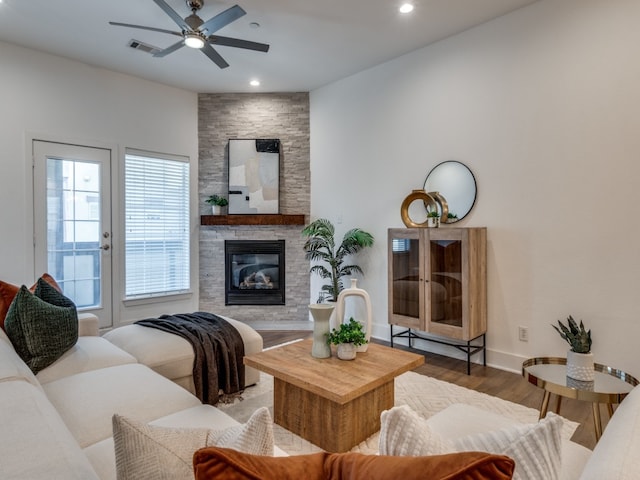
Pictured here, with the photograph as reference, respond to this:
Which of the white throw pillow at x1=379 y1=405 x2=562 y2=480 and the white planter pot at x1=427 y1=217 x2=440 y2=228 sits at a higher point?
the white planter pot at x1=427 y1=217 x2=440 y2=228

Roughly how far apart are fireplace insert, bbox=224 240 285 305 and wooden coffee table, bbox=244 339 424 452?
267 centimetres

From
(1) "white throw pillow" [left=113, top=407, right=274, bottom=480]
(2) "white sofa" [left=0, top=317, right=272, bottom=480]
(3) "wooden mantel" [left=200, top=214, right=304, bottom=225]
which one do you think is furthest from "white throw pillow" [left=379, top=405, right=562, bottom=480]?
(3) "wooden mantel" [left=200, top=214, right=304, bottom=225]

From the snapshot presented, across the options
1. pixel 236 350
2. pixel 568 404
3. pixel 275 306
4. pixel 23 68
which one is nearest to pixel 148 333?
pixel 236 350

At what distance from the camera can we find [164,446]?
0.78 metres

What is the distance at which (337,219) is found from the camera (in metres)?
4.82

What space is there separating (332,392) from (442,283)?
6.32ft

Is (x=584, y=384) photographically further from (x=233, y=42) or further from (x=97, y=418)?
(x=233, y=42)

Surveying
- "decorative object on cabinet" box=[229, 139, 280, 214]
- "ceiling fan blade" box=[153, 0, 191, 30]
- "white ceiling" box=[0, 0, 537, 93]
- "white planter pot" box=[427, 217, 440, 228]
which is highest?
"white ceiling" box=[0, 0, 537, 93]

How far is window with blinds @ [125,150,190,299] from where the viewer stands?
15.4ft

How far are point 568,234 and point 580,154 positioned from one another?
2.08ft

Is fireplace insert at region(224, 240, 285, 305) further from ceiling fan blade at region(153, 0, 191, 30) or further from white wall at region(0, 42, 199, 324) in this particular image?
ceiling fan blade at region(153, 0, 191, 30)

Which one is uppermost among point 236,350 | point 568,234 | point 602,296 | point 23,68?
point 23,68

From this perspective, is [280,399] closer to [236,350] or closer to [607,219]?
[236,350]

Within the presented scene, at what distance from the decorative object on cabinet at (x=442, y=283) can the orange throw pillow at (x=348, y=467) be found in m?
2.80
